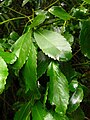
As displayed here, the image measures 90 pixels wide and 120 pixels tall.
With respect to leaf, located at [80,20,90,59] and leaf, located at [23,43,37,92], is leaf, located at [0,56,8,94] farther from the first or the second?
leaf, located at [80,20,90,59]

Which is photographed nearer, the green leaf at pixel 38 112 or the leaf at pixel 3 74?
the leaf at pixel 3 74

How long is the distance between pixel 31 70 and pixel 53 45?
75mm

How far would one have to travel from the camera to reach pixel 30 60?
56cm

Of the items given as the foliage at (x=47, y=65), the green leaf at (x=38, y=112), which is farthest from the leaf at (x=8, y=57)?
the green leaf at (x=38, y=112)

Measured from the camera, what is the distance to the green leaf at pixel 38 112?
24.2 inches

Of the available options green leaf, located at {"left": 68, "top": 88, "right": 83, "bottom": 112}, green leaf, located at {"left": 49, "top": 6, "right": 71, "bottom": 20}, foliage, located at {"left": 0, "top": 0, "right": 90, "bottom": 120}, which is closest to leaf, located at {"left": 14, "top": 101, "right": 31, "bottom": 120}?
foliage, located at {"left": 0, "top": 0, "right": 90, "bottom": 120}

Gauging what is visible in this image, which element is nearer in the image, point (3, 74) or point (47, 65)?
point (3, 74)

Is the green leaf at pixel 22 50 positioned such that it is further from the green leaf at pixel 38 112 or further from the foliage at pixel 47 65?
the green leaf at pixel 38 112

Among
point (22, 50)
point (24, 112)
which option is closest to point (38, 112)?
point (24, 112)

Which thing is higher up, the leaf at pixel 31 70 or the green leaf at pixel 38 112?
the leaf at pixel 31 70

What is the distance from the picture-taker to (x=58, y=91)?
59 centimetres

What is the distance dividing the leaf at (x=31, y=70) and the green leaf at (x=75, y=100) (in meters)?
0.12

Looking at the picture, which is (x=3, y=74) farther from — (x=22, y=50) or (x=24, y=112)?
(x=24, y=112)

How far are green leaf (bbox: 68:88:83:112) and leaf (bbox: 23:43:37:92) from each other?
12 cm
